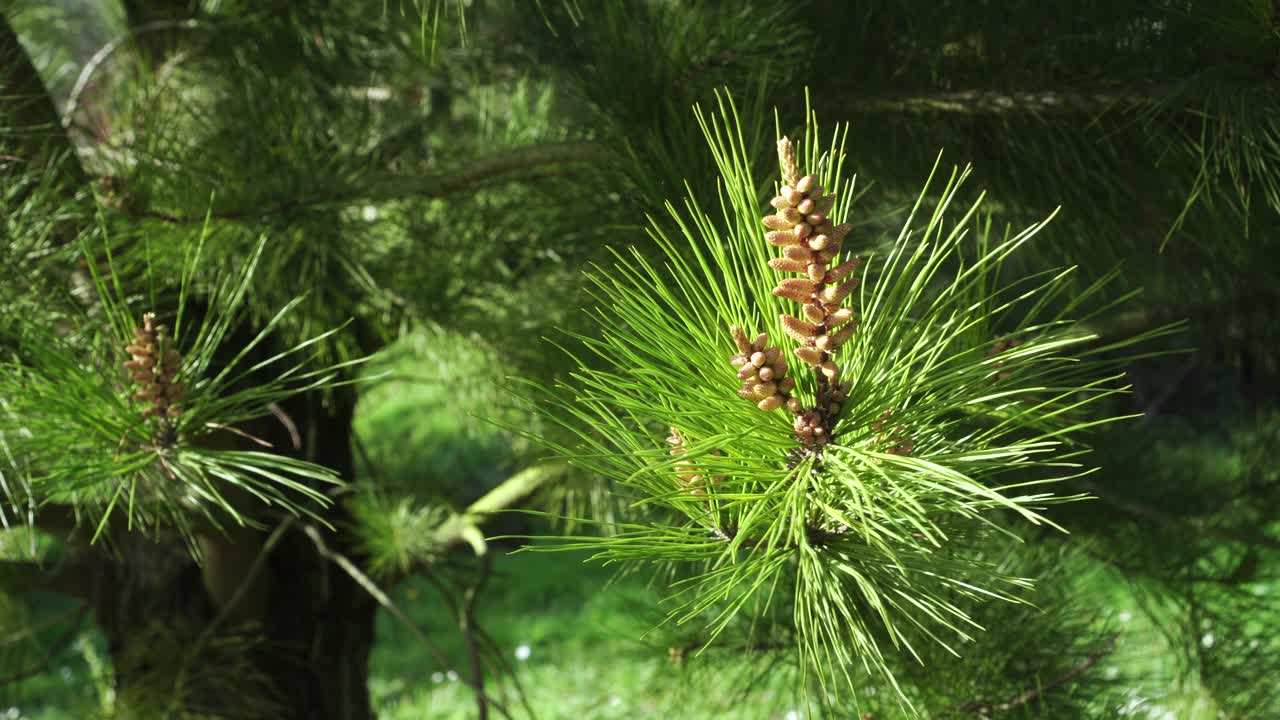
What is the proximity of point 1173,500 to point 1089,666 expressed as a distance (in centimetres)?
40

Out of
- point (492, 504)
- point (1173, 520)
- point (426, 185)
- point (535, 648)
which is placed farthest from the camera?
point (535, 648)

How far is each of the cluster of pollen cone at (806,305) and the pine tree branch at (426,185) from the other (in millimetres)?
341

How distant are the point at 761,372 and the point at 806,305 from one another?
25mm

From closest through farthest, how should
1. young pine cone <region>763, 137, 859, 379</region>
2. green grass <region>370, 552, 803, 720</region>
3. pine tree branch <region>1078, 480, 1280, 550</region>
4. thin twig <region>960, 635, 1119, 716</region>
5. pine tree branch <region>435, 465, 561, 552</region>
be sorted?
young pine cone <region>763, 137, 859, 379</region> < thin twig <region>960, 635, 1119, 716</region> < pine tree branch <region>1078, 480, 1280, 550</region> < pine tree branch <region>435, 465, 561, 552</region> < green grass <region>370, 552, 803, 720</region>

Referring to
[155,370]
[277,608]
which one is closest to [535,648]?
[277,608]

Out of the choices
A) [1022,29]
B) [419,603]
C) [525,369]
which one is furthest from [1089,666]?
[419,603]

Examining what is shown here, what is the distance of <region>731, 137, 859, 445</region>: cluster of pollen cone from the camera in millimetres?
292

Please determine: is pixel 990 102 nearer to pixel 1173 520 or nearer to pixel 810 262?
pixel 810 262

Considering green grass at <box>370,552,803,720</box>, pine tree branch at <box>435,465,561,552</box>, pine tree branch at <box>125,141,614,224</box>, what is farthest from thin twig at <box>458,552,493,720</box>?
green grass at <box>370,552,803,720</box>

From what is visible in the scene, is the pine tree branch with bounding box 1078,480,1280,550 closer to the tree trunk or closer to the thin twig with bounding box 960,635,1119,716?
the thin twig with bounding box 960,635,1119,716

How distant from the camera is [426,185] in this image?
0.66 metres

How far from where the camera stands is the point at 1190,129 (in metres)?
0.54

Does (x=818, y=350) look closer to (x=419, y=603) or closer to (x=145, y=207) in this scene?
(x=145, y=207)

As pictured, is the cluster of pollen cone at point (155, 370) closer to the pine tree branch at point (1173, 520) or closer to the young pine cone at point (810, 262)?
the young pine cone at point (810, 262)
